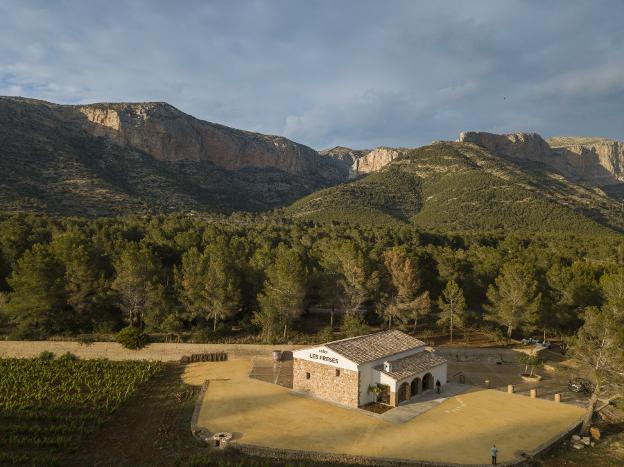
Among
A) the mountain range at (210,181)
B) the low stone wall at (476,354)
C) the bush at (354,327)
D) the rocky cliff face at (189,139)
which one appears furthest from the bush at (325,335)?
the rocky cliff face at (189,139)

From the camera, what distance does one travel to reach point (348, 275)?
39312 millimetres

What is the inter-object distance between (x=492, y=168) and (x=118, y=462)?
12155 cm

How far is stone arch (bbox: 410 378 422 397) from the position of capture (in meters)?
27.3

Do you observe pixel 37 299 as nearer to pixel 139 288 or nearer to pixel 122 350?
pixel 139 288

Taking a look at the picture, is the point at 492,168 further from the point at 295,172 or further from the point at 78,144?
the point at 78,144

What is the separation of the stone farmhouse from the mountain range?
2419 inches

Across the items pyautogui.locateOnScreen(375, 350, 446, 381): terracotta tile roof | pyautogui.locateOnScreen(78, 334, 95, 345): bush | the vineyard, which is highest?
pyautogui.locateOnScreen(375, 350, 446, 381): terracotta tile roof

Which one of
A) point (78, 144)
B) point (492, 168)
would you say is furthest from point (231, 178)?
point (492, 168)

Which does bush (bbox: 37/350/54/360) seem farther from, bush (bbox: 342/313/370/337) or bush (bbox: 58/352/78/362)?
bush (bbox: 342/313/370/337)

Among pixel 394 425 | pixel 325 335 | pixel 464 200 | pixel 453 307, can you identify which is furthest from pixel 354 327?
pixel 464 200

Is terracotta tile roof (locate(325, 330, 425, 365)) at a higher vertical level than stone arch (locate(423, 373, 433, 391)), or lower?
higher

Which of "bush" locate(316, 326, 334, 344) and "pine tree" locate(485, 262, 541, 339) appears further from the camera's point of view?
"bush" locate(316, 326, 334, 344)

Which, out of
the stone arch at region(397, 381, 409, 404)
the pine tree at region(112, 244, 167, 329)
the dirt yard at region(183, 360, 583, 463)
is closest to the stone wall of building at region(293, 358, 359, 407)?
the dirt yard at region(183, 360, 583, 463)

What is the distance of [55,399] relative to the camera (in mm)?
26719
